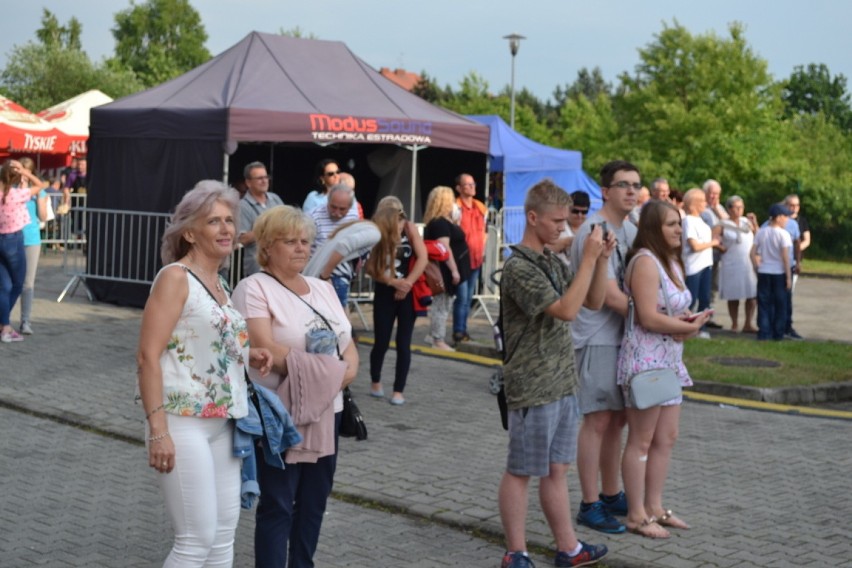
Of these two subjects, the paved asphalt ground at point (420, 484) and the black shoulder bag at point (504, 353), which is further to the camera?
the paved asphalt ground at point (420, 484)

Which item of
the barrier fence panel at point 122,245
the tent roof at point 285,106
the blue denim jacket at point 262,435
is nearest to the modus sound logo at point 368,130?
the tent roof at point 285,106

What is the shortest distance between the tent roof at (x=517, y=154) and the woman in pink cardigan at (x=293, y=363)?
61.6 feet

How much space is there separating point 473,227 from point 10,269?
16.4 ft

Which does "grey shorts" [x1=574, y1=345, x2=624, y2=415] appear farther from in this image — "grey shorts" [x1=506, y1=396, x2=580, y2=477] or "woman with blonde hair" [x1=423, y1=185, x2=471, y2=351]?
"woman with blonde hair" [x1=423, y1=185, x2=471, y2=351]

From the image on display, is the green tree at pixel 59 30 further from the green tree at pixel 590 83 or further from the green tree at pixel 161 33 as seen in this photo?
the green tree at pixel 590 83

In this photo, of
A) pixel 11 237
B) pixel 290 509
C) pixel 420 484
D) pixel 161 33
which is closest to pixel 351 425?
pixel 290 509

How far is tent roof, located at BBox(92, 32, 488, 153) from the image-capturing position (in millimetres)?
15500

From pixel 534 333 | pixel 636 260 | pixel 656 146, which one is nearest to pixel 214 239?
pixel 534 333

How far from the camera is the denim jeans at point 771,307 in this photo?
14844 millimetres

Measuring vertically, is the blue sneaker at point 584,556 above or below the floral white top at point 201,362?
below

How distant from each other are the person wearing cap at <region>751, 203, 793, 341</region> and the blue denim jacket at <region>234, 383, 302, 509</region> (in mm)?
10832

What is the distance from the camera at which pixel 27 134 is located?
2656 cm

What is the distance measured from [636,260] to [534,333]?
0.94 meters

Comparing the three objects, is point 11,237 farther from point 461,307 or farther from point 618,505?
point 618,505
